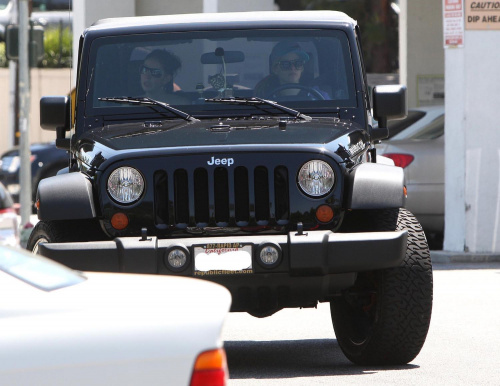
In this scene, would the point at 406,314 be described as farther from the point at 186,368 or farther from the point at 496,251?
the point at 496,251

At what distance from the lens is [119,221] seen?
6387mm

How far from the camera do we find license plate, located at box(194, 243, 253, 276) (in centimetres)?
611

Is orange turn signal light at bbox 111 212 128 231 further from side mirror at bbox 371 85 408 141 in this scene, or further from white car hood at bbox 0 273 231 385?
white car hood at bbox 0 273 231 385

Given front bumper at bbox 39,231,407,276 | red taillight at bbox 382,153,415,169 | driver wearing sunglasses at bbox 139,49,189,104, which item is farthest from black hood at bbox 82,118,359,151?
red taillight at bbox 382,153,415,169

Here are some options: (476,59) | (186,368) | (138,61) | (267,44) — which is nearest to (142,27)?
(138,61)

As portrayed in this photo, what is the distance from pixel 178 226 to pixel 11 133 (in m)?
26.8

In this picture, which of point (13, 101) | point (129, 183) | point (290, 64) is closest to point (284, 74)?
point (290, 64)

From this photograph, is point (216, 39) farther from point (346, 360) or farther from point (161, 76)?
point (346, 360)

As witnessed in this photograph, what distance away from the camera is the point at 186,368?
10.9ft

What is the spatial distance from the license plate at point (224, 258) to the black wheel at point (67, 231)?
2.32 ft

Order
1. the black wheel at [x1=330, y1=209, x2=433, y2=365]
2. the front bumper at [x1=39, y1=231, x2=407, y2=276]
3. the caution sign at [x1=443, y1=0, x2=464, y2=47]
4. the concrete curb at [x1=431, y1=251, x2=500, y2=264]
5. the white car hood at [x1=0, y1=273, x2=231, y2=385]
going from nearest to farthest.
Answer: the white car hood at [x1=0, y1=273, x2=231, y2=385], the front bumper at [x1=39, y1=231, x2=407, y2=276], the black wheel at [x1=330, y1=209, x2=433, y2=365], the concrete curb at [x1=431, y1=251, x2=500, y2=264], the caution sign at [x1=443, y1=0, x2=464, y2=47]

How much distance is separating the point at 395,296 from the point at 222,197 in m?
1.04

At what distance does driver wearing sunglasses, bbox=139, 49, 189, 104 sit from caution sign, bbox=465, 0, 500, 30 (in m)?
6.41

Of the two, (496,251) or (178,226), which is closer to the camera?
(178,226)
